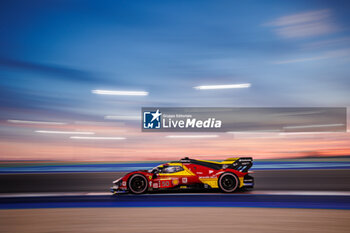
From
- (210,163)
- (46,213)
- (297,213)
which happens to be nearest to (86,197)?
(46,213)

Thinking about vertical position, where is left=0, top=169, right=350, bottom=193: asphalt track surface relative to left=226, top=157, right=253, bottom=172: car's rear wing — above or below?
below

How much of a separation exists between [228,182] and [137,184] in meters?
2.65

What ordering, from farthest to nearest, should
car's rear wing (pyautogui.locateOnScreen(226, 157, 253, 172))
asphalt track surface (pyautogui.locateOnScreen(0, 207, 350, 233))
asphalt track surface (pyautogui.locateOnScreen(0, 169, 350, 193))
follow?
asphalt track surface (pyautogui.locateOnScreen(0, 169, 350, 193)) → car's rear wing (pyautogui.locateOnScreen(226, 157, 253, 172)) → asphalt track surface (pyautogui.locateOnScreen(0, 207, 350, 233))

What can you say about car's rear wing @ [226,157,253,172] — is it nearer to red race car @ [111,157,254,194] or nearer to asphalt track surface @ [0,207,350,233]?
red race car @ [111,157,254,194]

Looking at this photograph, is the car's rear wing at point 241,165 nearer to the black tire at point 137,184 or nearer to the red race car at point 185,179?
the red race car at point 185,179

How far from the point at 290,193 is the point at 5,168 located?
18327 millimetres

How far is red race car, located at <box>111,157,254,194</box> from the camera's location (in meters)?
8.00

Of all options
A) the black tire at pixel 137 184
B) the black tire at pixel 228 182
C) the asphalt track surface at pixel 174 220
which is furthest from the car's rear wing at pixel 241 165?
the black tire at pixel 137 184

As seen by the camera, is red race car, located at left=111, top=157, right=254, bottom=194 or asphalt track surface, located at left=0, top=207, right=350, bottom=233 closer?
asphalt track surface, located at left=0, top=207, right=350, bottom=233

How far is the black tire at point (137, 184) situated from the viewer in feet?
26.2

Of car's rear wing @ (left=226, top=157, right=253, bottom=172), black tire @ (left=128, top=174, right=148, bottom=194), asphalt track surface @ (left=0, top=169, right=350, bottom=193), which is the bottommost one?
asphalt track surface @ (left=0, top=169, right=350, bottom=193)

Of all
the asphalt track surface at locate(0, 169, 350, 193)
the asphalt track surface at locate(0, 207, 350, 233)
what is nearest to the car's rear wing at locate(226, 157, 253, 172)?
the asphalt track surface at locate(0, 169, 350, 193)

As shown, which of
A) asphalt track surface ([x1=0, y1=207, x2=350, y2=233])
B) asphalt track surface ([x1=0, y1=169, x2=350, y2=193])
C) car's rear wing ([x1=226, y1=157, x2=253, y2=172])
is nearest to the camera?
asphalt track surface ([x1=0, y1=207, x2=350, y2=233])

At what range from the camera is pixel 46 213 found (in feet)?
19.8
